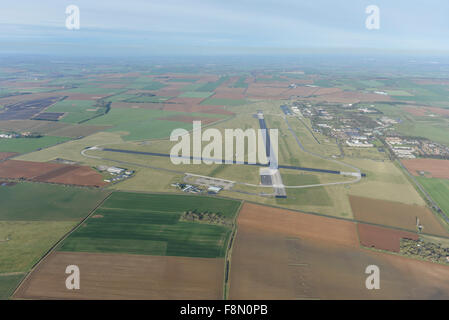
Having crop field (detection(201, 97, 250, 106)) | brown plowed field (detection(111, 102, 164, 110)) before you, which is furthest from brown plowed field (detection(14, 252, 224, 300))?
crop field (detection(201, 97, 250, 106))

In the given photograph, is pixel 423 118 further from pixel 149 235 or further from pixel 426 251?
pixel 149 235

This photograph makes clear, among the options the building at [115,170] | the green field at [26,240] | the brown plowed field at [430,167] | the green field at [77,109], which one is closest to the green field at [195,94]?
the green field at [77,109]

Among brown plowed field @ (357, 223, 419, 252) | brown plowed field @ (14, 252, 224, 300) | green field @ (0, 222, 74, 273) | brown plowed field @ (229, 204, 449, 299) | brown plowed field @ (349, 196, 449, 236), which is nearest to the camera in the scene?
brown plowed field @ (14, 252, 224, 300)

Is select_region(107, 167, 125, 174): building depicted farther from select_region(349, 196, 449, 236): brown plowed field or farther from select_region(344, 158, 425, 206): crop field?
select_region(344, 158, 425, 206): crop field

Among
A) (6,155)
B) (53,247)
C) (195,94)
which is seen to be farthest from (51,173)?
(195,94)

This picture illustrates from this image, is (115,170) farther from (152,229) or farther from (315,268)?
(315,268)

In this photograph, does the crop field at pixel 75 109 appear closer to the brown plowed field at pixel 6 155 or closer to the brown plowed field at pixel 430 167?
the brown plowed field at pixel 6 155

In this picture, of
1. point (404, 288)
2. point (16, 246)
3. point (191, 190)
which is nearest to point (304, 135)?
point (191, 190)
